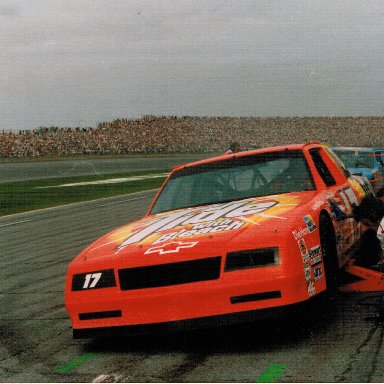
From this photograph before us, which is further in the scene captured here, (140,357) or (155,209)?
(155,209)

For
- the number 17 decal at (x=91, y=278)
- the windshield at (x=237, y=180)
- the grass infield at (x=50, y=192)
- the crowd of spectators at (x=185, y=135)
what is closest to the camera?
the number 17 decal at (x=91, y=278)

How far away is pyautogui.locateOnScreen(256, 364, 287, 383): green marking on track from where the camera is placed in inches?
158

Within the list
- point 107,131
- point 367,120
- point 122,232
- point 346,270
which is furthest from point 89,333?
point 367,120

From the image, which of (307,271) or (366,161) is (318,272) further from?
(366,161)

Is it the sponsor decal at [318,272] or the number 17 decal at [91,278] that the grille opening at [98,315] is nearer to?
the number 17 decal at [91,278]

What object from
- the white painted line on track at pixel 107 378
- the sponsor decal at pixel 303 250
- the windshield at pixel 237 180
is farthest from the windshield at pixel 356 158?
the white painted line on track at pixel 107 378

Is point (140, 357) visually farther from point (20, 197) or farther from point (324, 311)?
point (20, 197)

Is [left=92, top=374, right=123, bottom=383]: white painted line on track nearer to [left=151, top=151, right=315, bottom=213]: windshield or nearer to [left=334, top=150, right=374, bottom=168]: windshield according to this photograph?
[left=151, top=151, right=315, bottom=213]: windshield

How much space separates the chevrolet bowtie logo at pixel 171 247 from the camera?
15.8ft

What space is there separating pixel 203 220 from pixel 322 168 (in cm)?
181

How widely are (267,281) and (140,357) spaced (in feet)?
3.21

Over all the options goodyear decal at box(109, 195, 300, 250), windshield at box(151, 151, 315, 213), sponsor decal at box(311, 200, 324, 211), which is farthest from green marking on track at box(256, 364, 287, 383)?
windshield at box(151, 151, 315, 213)

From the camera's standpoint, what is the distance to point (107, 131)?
8462cm

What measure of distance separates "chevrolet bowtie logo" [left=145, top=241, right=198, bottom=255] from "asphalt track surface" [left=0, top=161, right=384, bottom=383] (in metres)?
0.57
